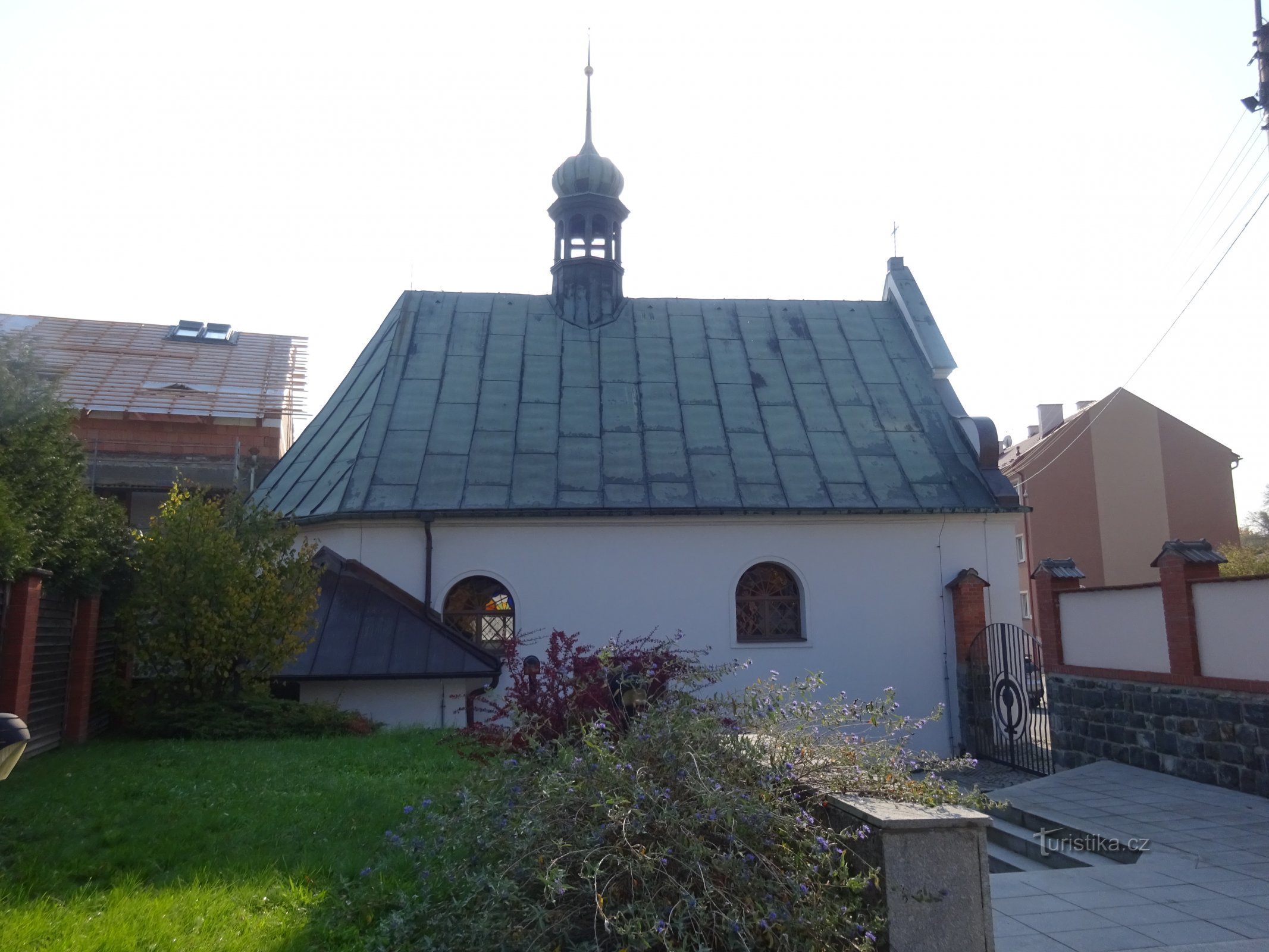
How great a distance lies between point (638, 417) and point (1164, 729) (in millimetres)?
9009

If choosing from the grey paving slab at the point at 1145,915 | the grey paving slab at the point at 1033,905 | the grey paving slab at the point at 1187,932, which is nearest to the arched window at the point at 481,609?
the grey paving slab at the point at 1033,905

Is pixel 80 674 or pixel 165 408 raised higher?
pixel 165 408

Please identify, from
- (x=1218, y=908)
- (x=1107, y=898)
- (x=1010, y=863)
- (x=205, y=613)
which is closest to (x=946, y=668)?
(x=1010, y=863)

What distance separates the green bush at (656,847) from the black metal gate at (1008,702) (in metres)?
8.70

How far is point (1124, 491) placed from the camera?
Result: 108 ft

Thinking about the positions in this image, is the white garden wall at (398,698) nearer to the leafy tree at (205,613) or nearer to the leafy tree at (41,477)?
the leafy tree at (205,613)

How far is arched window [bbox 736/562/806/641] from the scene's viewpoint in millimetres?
14883

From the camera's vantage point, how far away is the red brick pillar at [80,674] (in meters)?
10.4

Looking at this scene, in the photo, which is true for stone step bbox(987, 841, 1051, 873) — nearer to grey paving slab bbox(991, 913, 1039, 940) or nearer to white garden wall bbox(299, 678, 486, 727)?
grey paving slab bbox(991, 913, 1039, 940)

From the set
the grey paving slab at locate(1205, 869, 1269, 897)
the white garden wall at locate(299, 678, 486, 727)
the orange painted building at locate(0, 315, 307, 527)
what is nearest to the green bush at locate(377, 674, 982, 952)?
the grey paving slab at locate(1205, 869, 1269, 897)

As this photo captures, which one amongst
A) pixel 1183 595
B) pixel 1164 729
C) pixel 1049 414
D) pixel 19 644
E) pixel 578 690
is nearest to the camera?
pixel 578 690

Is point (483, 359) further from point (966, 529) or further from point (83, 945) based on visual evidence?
point (83, 945)

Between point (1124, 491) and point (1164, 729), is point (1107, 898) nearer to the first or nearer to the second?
point (1164, 729)

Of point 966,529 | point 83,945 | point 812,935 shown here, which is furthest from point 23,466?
point 966,529
